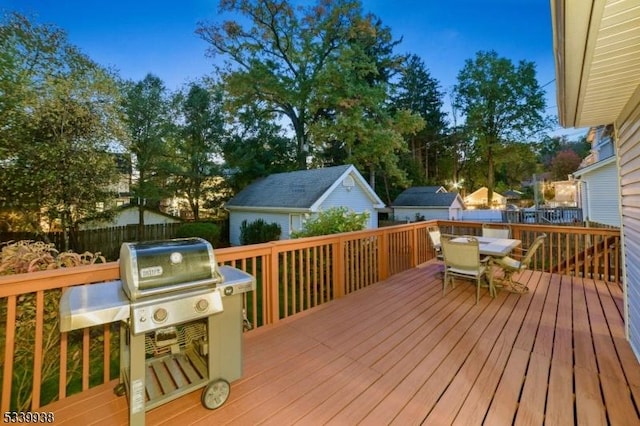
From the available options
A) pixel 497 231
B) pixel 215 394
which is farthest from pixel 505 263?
pixel 215 394

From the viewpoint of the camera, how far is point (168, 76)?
15039 mm

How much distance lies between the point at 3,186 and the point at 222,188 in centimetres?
1028

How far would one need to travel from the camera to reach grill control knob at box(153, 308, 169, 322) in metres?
1.60

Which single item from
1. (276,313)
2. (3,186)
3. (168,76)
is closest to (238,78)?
(168,76)

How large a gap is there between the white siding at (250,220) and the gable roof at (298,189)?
45 centimetres

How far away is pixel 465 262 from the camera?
13.3ft

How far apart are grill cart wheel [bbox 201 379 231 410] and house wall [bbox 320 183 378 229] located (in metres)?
9.49

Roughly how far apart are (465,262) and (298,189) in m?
9.62

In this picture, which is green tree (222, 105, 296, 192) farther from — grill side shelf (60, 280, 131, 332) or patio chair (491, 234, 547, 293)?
grill side shelf (60, 280, 131, 332)

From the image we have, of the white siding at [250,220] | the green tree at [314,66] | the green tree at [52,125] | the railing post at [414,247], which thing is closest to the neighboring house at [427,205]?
the green tree at [314,66]

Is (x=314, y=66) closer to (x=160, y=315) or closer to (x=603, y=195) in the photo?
(x=603, y=195)

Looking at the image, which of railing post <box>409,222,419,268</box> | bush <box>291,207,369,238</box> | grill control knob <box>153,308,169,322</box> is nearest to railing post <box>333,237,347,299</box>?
bush <box>291,207,369,238</box>

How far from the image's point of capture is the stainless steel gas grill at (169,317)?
1.57 m

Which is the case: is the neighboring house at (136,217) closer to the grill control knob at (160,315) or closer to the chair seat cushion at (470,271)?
the grill control knob at (160,315)
